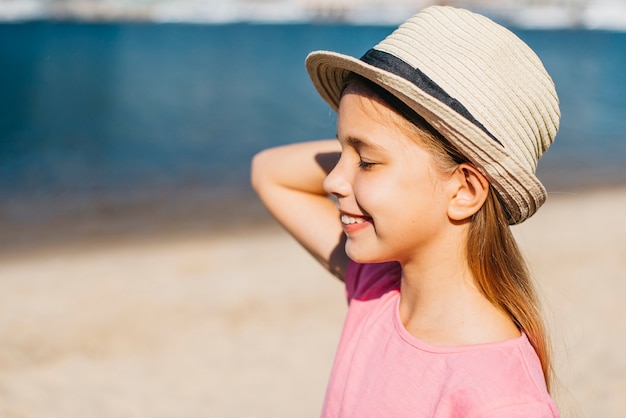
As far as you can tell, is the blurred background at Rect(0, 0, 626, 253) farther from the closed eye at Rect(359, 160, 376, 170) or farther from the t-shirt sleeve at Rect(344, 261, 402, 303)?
the closed eye at Rect(359, 160, 376, 170)

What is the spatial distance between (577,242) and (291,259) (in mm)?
3014

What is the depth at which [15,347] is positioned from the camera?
560 cm

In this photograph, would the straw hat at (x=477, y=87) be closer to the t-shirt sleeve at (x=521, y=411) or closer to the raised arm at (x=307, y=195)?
the t-shirt sleeve at (x=521, y=411)

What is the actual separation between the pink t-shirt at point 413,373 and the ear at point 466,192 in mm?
298

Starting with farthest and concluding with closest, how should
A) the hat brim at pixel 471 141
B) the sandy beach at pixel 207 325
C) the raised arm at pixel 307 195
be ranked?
the sandy beach at pixel 207 325
the raised arm at pixel 307 195
the hat brim at pixel 471 141

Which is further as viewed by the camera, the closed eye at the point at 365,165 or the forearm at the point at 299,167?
the forearm at the point at 299,167

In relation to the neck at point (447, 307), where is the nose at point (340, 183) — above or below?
above

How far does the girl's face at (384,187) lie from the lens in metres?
1.66

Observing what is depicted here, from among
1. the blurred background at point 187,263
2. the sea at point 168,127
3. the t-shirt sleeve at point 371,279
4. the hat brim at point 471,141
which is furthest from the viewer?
the sea at point 168,127

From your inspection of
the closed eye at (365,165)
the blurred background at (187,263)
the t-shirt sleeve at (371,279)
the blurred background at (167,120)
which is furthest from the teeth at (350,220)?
the blurred background at (187,263)

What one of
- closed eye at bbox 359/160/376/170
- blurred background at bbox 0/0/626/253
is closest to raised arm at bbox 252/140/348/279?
closed eye at bbox 359/160/376/170

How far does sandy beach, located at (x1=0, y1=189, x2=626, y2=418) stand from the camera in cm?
496

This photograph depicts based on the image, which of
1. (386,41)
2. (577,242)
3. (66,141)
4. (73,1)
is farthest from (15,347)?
(73,1)

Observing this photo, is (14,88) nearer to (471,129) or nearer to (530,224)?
(530,224)
